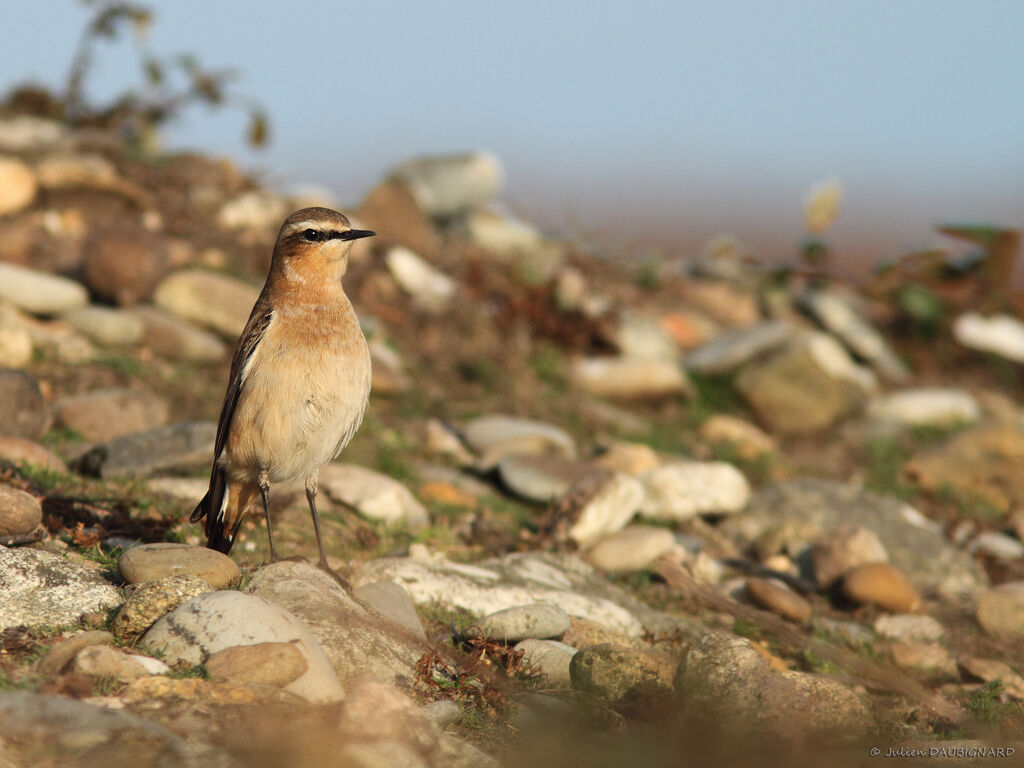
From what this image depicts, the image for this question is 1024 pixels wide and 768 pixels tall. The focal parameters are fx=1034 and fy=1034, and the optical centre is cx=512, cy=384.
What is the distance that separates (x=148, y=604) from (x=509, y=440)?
544 cm

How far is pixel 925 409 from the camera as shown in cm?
1228

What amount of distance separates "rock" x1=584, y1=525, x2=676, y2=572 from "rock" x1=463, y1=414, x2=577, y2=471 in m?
1.87

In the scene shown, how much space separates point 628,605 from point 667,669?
1.77 metres

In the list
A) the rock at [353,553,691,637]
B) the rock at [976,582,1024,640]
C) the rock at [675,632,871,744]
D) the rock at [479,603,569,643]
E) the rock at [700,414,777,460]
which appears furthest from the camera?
the rock at [700,414,777,460]

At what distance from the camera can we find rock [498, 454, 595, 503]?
8758 millimetres

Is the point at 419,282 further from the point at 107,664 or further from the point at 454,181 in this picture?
the point at 107,664

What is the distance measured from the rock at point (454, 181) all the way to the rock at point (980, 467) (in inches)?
294

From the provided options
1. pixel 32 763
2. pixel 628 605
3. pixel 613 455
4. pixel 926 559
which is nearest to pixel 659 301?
pixel 613 455

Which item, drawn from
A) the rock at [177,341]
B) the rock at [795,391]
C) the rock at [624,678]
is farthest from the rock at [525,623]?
the rock at [795,391]

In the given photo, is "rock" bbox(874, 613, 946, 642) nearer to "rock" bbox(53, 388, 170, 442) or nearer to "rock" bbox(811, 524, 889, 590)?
"rock" bbox(811, 524, 889, 590)

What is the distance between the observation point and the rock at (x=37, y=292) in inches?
377

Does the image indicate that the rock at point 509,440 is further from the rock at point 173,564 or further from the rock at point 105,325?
the rock at point 173,564

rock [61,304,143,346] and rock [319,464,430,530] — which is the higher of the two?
rock [61,304,143,346]

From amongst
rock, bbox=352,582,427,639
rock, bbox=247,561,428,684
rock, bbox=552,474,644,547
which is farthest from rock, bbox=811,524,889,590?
rock, bbox=247,561,428,684
